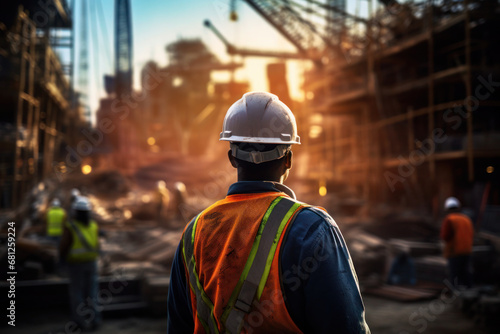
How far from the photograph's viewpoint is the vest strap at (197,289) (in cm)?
155

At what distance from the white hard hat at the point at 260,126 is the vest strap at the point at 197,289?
392 mm

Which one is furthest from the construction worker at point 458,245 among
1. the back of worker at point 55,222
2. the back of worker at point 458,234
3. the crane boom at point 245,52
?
the crane boom at point 245,52

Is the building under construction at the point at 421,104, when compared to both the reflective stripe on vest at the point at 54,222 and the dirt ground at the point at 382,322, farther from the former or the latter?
the reflective stripe on vest at the point at 54,222

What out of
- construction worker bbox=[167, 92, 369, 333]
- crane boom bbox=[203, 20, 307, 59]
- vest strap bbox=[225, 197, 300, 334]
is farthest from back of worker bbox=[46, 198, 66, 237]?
crane boom bbox=[203, 20, 307, 59]

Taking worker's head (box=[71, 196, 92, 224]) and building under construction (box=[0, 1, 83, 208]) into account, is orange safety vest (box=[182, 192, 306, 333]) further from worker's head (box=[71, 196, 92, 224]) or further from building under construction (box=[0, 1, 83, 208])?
building under construction (box=[0, 1, 83, 208])

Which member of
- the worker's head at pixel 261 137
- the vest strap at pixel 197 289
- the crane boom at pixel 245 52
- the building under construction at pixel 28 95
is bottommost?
the vest strap at pixel 197 289

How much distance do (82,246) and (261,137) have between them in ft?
18.1

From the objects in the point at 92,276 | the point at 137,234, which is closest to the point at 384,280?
the point at 92,276

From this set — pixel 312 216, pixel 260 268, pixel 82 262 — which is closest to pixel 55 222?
pixel 82 262

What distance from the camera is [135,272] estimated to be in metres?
8.98

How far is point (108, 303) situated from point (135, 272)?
145cm

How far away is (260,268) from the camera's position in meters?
1.42

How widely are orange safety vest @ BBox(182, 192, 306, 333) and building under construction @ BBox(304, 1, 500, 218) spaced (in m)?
15.2

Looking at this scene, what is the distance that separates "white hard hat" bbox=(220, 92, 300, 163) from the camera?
1652mm
